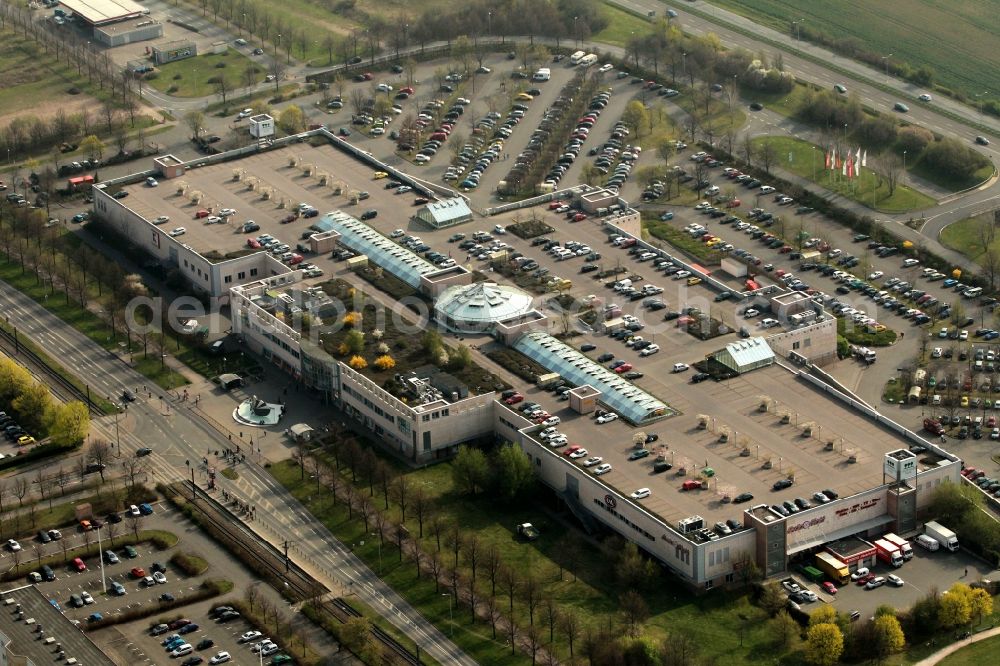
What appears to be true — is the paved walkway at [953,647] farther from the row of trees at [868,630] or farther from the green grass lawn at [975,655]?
the row of trees at [868,630]

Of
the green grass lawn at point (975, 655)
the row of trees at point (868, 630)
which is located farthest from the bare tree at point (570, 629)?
the green grass lawn at point (975, 655)

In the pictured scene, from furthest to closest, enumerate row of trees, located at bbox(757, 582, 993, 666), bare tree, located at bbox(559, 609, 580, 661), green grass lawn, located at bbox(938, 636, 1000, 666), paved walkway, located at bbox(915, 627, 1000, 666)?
bare tree, located at bbox(559, 609, 580, 661) → paved walkway, located at bbox(915, 627, 1000, 666) → green grass lawn, located at bbox(938, 636, 1000, 666) → row of trees, located at bbox(757, 582, 993, 666)

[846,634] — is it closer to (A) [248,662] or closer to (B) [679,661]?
(B) [679,661]

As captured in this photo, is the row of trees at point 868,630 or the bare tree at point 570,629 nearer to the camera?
the row of trees at point 868,630

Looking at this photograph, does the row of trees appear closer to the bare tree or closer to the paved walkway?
the paved walkway

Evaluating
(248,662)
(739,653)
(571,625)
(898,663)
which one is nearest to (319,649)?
(248,662)

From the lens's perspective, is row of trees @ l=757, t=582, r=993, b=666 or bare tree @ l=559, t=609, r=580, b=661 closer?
row of trees @ l=757, t=582, r=993, b=666

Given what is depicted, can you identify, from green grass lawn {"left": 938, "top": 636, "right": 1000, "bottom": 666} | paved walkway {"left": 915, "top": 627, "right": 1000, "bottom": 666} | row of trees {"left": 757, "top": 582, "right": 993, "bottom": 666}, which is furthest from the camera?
paved walkway {"left": 915, "top": 627, "right": 1000, "bottom": 666}

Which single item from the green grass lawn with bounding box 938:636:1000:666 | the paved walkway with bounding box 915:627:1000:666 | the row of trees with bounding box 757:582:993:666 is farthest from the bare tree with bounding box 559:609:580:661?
the green grass lawn with bounding box 938:636:1000:666
